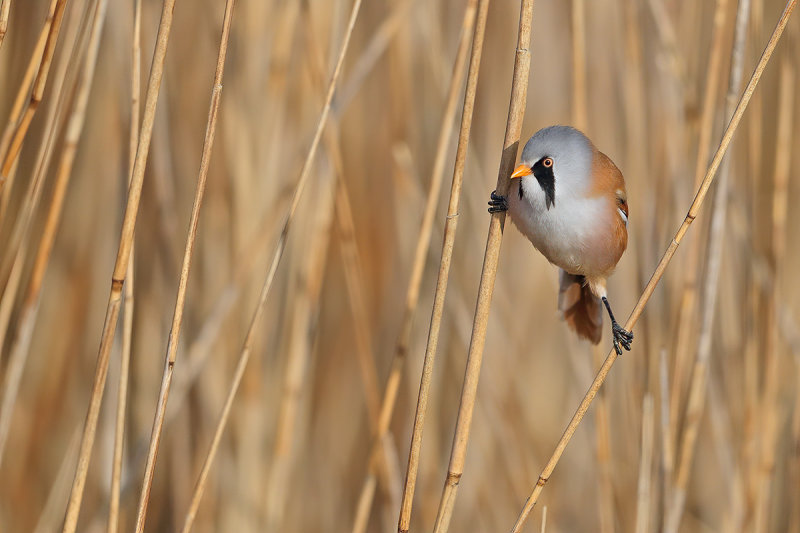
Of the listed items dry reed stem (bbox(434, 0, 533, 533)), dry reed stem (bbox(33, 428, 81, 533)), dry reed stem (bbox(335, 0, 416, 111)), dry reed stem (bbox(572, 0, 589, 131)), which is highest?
dry reed stem (bbox(335, 0, 416, 111))

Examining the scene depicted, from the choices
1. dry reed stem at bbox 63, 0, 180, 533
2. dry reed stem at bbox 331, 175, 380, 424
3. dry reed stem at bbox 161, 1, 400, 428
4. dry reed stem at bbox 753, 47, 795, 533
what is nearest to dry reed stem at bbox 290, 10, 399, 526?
dry reed stem at bbox 331, 175, 380, 424

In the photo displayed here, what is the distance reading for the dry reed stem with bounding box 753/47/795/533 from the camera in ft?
4.79

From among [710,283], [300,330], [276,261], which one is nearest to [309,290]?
[300,330]

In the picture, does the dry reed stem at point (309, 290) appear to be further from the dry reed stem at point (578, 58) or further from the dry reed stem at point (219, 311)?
the dry reed stem at point (578, 58)

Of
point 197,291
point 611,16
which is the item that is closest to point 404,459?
point 197,291

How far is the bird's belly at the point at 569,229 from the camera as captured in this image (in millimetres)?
1204

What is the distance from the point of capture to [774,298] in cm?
158

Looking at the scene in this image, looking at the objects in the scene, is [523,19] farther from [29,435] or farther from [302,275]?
[29,435]

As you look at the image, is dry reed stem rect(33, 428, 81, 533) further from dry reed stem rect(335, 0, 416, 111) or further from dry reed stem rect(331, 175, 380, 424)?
dry reed stem rect(335, 0, 416, 111)

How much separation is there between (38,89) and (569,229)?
0.78 meters

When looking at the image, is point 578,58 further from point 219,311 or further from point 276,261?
point 219,311

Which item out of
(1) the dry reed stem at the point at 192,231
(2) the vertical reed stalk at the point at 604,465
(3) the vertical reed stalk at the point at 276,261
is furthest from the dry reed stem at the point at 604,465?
(1) the dry reed stem at the point at 192,231

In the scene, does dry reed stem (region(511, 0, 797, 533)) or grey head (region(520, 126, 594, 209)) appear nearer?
dry reed stem (region(511, 0, 797, 533))

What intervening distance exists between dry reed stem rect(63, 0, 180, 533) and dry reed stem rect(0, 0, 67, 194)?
157 millimetres
